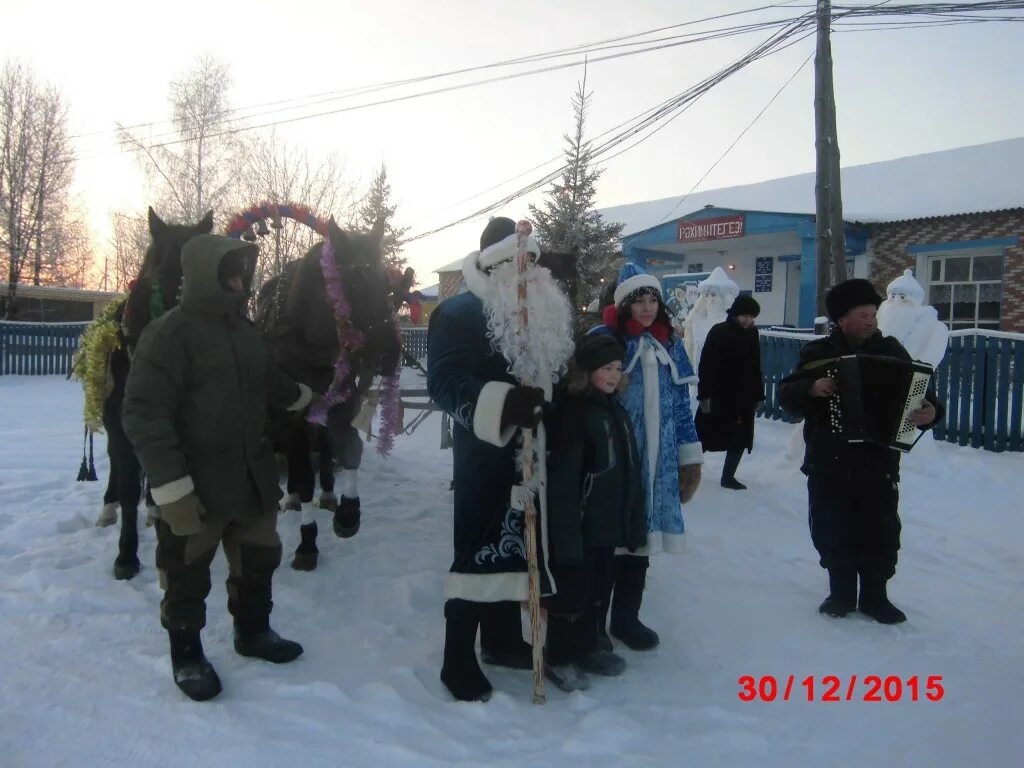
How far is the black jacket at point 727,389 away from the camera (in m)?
6.54

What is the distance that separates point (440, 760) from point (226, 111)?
25843mm

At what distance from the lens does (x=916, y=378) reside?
145 inches

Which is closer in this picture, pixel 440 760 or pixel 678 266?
pixel 440 760

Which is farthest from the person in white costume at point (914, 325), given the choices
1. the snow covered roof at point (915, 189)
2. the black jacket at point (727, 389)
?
the snow covered roof at point (915, 189)

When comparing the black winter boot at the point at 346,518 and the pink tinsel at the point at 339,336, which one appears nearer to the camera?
the pink tinsel at the point at 339,336

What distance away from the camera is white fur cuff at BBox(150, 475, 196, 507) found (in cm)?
279

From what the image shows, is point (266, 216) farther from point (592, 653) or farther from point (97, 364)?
point (592, 653)

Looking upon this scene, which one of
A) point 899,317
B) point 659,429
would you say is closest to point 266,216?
point 659,429

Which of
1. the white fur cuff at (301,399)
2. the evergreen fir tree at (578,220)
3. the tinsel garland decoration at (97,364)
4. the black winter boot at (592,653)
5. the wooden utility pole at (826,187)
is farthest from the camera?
the evergreen fir tree at (578,220)

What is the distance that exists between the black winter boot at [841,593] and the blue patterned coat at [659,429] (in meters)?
1.16

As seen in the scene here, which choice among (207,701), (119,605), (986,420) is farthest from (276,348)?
(986,420)

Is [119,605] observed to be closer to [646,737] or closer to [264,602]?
[264,602]

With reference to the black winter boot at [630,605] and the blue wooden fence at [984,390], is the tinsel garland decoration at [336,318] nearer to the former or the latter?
the black winter boot at [630,605]

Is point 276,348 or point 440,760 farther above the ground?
point 276,348
